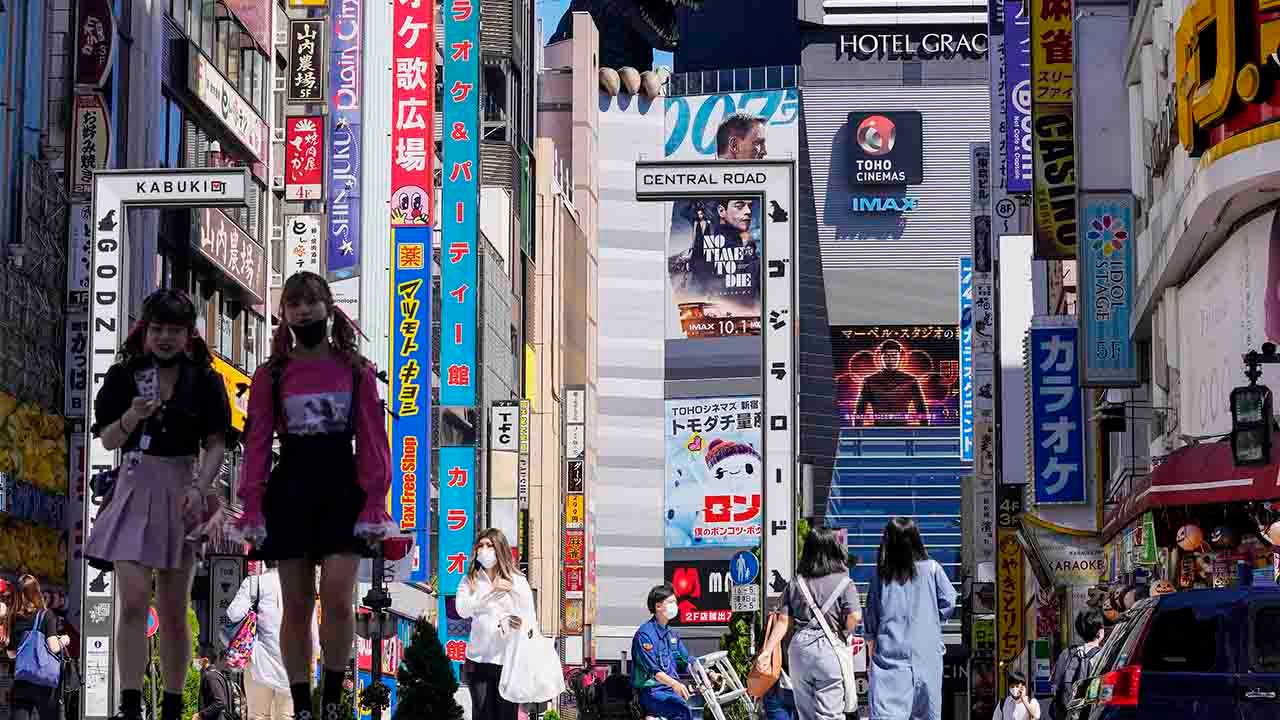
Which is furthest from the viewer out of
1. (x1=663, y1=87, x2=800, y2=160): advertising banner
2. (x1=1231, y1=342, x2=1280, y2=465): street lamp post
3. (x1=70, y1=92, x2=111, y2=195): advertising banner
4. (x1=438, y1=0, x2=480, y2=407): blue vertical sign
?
(x1=663, y1=87, x2=800, y2=160): advertising banner

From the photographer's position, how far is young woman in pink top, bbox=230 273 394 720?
26.3 feet

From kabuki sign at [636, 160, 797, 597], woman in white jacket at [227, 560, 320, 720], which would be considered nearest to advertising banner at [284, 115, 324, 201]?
kabuki sign at [636, 160, 797, 597]

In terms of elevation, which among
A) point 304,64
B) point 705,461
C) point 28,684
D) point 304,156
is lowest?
point 28,684

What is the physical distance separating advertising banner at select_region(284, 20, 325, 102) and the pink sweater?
33.0 meters

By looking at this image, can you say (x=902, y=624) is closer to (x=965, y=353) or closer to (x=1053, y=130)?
(x=1053, y=130)

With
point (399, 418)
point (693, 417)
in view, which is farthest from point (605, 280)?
point (399, 418)

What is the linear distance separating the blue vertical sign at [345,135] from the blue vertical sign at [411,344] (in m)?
1.45

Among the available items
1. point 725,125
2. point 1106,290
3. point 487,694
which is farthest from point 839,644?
point 725,125

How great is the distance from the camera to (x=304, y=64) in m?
41.0

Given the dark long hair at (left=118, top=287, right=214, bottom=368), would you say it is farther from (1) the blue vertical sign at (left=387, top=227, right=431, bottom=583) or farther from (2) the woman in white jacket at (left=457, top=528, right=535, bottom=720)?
(1) the blue vertical sign at (left=387, top=227, right=431, bottom=583)

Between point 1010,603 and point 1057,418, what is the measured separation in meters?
15.8

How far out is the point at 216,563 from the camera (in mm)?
34250

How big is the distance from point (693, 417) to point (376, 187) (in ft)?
255

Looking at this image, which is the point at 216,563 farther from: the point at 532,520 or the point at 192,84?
the point at 532,520
